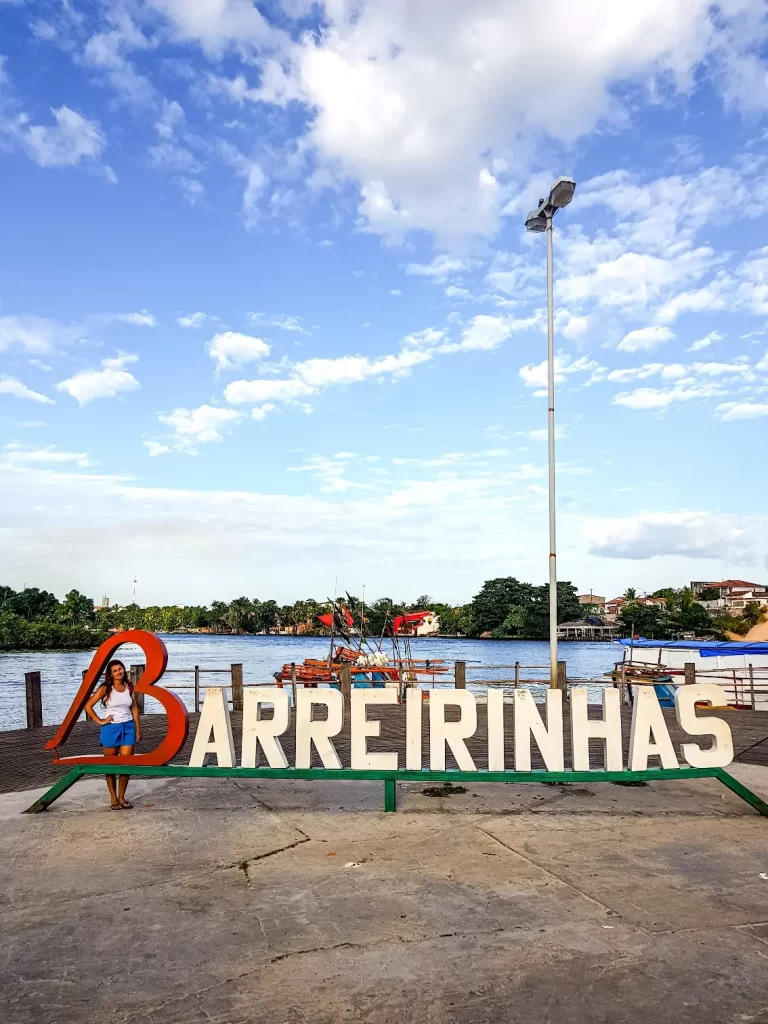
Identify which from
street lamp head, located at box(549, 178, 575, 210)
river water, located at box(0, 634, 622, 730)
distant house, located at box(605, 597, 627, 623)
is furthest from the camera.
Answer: distant house, located at box(605, 597, 627, 623)

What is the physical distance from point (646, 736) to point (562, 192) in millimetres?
8024

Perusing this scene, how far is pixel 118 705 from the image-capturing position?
884 centimetres

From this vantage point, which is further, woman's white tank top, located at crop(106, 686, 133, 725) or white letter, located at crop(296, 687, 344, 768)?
woman's white tank top, located at crop(106, 686, 133, 725)

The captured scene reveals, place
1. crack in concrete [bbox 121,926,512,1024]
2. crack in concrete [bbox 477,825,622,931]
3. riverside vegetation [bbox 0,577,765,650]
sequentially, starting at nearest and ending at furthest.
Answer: crack in concrete [bbox 121,926,512,1024] < crack in concrete [bbox 477,825,622,931] < riverside vegetation [bbox 0,577,765,650]

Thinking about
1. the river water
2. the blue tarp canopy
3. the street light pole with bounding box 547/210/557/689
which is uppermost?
the street light pole with bounding box 547/210/557/689

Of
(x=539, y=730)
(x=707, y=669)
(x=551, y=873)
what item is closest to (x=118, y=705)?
(x=539, y=730)

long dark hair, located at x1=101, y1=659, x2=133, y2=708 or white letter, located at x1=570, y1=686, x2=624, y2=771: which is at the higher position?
long dark hair, located at x1=101, y1=659, x2=133, y2=708

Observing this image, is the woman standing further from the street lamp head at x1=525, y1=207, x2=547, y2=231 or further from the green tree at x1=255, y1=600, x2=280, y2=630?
the green tree at x1=255, y1=600, x2=280, y2=630

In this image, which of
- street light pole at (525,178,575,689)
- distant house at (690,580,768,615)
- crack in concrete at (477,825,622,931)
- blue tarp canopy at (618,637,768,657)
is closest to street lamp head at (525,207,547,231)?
street light pole at (525,178,575,689)

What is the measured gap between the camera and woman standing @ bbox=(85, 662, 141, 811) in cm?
884

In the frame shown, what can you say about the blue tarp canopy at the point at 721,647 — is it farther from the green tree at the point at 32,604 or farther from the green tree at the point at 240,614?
the green tree at the point at 240,614

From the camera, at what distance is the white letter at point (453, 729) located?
8.36 m

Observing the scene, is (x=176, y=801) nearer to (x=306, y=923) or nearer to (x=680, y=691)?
(x=306, y=923)

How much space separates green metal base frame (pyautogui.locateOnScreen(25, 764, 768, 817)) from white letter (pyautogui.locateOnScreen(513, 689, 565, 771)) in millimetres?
182
